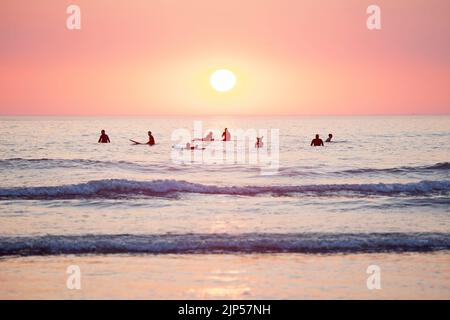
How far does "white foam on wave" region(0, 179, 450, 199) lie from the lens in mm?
27531

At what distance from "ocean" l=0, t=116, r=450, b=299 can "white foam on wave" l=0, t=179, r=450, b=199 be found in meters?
0.09

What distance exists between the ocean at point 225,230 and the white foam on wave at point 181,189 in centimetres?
9

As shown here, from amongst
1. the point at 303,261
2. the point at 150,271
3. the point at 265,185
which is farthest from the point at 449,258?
the point at 265,185

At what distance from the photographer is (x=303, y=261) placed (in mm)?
15852

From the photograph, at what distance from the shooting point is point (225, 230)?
19219mm

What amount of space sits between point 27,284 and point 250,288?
193 inches

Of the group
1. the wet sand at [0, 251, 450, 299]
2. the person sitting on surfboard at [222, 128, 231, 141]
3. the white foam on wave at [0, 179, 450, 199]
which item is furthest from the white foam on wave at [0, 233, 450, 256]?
the person sitting on surfboard at [222, 128, 231, 141]

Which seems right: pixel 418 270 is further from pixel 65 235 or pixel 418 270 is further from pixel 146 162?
pixel 146 162

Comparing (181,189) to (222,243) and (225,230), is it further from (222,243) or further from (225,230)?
(222,243)

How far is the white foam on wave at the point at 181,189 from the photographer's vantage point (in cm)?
2753

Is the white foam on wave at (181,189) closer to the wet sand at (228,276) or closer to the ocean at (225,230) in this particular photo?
the ocean at (225,230)

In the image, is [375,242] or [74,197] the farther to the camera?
[74,197]
